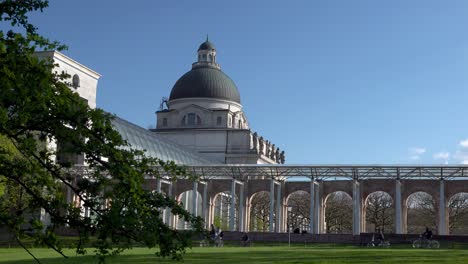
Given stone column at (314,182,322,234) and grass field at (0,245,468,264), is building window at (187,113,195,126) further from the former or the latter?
grass field at (0,245,468,264)

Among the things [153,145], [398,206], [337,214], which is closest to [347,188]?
[398,206]

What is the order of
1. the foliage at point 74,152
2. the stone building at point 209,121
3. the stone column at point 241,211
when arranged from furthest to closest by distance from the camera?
the stone building at point 209,121
the stone column at point 241,211
the foliage at point 74,152

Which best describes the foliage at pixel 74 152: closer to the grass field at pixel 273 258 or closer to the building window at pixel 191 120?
the grass field at pixel 273 258

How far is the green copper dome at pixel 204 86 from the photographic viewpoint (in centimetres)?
10569

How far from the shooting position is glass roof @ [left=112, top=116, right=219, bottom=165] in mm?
76062

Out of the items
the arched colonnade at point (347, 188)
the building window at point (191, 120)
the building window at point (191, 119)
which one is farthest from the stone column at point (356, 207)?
the building window at point (191, 119)

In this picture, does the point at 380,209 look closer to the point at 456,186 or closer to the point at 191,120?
the point at 456,186

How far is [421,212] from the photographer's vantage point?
78.4m

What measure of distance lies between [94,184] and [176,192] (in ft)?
180

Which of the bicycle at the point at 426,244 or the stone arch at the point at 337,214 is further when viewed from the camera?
the stone arch at the point at 337,214

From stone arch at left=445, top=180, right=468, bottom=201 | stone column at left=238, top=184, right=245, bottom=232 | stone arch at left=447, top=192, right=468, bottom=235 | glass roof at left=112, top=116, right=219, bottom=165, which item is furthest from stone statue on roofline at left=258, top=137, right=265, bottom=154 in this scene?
stone arch at left=445, top=180, right=468, bottom=201

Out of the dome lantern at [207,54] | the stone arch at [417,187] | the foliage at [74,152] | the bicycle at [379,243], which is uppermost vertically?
the dome lantern at [207,54]

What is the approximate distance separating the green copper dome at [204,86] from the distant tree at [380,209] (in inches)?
1455

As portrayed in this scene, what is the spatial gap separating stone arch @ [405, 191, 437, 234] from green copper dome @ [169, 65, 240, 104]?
36.9 metres
